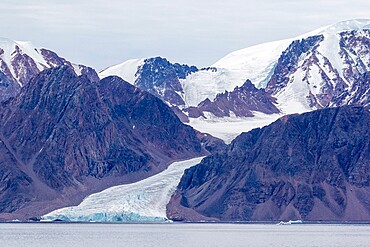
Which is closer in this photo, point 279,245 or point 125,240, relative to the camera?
point 279,245

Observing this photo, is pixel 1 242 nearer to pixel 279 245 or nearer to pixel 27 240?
pixel 27 240

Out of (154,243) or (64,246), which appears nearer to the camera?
(64,246)

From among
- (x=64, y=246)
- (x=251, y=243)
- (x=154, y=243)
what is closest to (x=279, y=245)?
(x=251, y=243)

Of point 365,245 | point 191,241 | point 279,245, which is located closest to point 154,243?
point 191,241

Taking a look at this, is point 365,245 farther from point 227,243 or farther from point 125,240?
point 125,240

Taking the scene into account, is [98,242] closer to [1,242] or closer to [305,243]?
[1,242]

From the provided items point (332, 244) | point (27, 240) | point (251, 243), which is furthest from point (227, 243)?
point (27, 240)

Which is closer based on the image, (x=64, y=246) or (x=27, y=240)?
(x=64, y=246)
